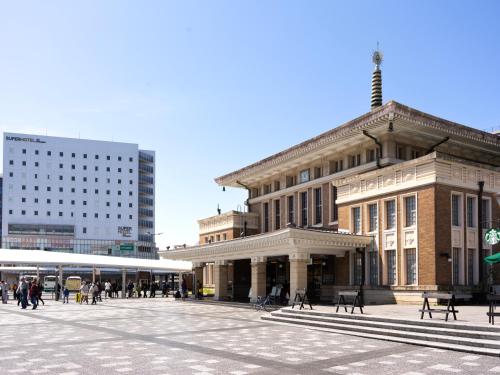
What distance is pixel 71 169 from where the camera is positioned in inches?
4791

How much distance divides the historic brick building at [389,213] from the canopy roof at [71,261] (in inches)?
402

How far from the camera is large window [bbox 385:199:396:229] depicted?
25891 mm

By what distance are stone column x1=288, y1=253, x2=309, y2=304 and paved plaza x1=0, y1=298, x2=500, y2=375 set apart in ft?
19.7

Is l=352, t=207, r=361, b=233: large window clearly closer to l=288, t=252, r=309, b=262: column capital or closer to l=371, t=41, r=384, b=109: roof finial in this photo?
l=288, t=252, r=309, b=262: column capital

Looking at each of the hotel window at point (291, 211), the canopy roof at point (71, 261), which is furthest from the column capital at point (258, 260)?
the canopy roof at point (71, 261)

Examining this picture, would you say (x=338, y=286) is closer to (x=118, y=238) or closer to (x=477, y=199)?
(x=477, y=199)

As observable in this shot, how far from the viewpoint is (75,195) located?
122 metres

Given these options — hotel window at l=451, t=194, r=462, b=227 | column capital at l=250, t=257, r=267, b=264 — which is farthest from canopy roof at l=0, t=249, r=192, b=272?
hotel window at l=451, t=194, r=462, b=227

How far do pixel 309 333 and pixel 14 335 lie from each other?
29.8ft

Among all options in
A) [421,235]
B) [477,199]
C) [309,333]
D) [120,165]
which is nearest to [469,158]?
[477,199]

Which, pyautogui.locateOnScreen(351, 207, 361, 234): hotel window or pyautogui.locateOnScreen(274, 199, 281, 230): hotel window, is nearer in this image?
pyautogui.locateOnScreen(351, 207, 361, 234): hotel window

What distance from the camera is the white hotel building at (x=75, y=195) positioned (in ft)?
384

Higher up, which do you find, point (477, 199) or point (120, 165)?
point (120, 165)

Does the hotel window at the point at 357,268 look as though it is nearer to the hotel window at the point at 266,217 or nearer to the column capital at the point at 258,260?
the column capital at the point at 258,260
